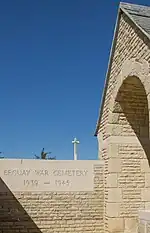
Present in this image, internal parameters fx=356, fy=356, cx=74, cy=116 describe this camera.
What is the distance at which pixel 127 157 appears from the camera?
8.43 metres

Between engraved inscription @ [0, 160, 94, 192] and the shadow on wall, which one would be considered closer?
the shadow on wall

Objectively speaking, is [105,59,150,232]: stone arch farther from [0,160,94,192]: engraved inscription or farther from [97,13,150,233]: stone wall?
[0,160,94,192]: engraved inscription

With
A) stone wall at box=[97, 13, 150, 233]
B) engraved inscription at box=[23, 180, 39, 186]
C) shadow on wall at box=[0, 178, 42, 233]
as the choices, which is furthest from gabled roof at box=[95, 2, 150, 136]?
shadow on wall at box=[0, 178, 42, 233]

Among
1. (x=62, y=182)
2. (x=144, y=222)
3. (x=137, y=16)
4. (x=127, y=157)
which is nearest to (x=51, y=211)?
(x=62, y=182)

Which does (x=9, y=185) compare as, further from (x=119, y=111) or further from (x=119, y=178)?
(x=119, y=111)

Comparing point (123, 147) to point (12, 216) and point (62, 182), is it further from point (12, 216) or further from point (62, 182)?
point (12, 216)

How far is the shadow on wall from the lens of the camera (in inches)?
316

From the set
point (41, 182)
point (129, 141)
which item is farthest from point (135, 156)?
point (41, 182)

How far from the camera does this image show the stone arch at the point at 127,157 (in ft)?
26.6

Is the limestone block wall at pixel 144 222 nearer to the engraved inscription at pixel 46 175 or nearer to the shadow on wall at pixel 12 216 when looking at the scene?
the engraved inscription at pixel 46 175

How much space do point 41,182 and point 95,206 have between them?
1.42 metres

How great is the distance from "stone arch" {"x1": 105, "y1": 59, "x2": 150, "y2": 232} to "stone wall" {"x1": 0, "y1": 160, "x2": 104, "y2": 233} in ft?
1.45

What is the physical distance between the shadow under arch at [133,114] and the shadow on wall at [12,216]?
295 cm

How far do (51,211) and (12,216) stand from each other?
89 cm
